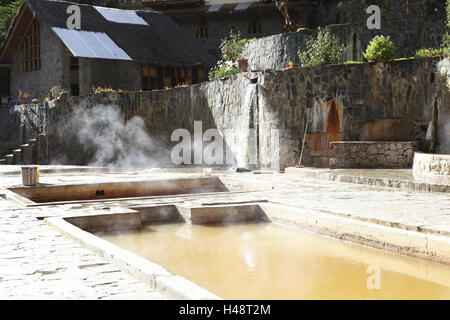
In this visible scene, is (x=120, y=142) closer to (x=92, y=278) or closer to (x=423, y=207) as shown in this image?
(x=423, y=207)

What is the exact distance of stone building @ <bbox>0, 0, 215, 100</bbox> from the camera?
92.2ft

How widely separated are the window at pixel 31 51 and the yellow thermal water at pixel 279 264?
2430 cm

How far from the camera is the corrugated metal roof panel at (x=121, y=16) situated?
3117 centimetres

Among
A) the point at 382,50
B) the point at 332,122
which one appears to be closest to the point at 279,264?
the point at 332,122

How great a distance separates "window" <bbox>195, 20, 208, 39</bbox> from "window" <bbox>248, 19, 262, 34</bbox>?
2.84 metres

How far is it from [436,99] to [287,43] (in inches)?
383

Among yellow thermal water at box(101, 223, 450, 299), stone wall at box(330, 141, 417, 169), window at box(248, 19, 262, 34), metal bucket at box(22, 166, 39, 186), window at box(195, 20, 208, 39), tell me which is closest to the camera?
yellow thermal water at box(101, 223, 450, 299)

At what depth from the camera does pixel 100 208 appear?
9156mm

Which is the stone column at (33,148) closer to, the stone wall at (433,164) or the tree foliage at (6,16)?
the tree foliage at (6,16)

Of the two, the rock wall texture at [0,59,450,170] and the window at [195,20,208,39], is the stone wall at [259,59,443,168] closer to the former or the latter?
the rock wall texture at [0,59,450,170]

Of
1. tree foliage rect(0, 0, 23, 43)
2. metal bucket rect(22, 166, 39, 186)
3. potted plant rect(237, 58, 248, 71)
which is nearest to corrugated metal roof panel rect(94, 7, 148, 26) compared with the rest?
tree foliage rect(0, 0, 23, 43)

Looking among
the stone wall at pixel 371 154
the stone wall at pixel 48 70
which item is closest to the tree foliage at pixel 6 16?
the stone wall at pixel 48 70
